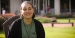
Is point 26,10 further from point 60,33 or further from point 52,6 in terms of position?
point 52,6

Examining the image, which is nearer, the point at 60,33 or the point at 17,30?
the point at 17,30

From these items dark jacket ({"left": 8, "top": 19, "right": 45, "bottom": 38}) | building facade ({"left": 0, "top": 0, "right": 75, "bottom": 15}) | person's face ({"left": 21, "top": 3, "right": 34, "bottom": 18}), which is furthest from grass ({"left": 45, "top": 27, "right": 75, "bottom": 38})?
building facade ({"left": 0, "top": 0, "right": 75, "bottom": 15})

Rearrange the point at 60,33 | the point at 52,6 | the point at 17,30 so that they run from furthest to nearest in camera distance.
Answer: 1. the point at 52,6
2. the point at 60,33
3. the point at 17,30

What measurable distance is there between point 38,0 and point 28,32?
33.8 m

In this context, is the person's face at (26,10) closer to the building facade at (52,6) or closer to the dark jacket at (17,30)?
the dark jacket at (17,30)

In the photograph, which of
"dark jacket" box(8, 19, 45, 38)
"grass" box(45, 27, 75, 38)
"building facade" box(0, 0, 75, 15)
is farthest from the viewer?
"building facade" box(0, 0, 75, 15)

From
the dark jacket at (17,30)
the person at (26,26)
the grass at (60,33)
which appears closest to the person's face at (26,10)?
the person at (26,26)

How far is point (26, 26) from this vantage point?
394cm

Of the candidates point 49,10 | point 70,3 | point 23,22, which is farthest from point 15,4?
point 23,22

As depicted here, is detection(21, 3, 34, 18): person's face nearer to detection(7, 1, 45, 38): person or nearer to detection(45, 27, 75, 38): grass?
detection(7, 1, 45, 38): person

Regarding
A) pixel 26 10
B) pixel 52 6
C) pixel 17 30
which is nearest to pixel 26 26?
pixel 17 30

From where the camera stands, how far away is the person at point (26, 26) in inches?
152

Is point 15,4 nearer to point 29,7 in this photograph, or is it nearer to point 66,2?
point 66,2

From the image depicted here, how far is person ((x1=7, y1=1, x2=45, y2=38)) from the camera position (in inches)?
152
